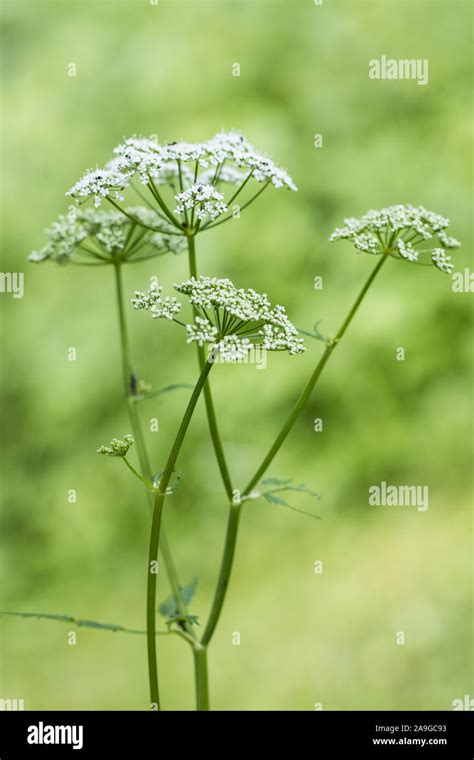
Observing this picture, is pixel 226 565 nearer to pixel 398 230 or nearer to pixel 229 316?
pixel 229 316

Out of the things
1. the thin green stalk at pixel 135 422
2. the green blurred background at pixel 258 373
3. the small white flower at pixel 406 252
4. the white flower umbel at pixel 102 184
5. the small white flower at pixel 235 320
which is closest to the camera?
the small white flower at pixel 235 320

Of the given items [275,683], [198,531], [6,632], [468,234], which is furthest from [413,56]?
[6,632]

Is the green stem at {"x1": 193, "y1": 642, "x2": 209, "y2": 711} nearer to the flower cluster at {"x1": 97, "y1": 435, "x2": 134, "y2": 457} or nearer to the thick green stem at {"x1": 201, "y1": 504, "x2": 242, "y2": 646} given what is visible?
the thick green stem at {"x1": 201, "y1": 504, "x2": 242, "y2": 646}

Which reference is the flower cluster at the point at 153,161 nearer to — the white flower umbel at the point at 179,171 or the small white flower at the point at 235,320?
the white flower umbel at the point at 179,171

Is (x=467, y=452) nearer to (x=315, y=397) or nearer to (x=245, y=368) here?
(x=315, y=397)

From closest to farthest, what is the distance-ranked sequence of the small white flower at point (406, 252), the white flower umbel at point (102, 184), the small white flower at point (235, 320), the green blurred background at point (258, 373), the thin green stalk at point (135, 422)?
1. the small white flower at point (235, 320)
2. the white flower umbel at point (102, 184)
3. the small white flower at point (406, 252)
4. the thin green stalk at point (135, 422)
5. the green blurred background at point (258, 373)

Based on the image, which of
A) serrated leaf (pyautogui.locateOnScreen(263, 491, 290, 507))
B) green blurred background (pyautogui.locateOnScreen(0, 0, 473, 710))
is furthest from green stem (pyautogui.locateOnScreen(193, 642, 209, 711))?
green blurred background (pyautogui.locateOnScreen(0, 0, 473, 710))

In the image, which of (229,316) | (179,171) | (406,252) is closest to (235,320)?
(229,316)

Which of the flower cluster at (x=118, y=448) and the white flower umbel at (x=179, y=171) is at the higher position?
the white flower umbel at (x=179, y=171)

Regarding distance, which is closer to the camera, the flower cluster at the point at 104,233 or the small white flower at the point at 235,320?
the small white flower at the point at 235,320

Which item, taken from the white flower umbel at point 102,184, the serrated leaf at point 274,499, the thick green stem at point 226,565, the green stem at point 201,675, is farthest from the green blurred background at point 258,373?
the white flower umbel at point 102,184
